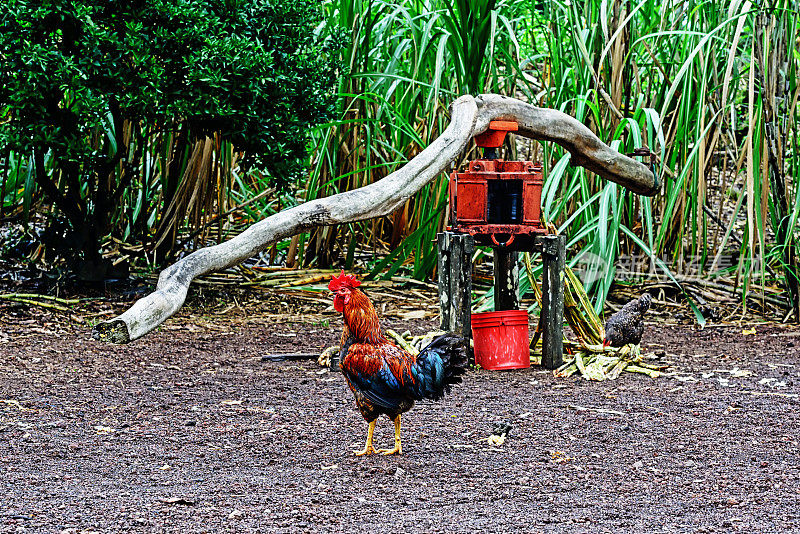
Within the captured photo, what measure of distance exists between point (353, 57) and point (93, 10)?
193 cm

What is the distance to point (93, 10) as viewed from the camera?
509 centimetres

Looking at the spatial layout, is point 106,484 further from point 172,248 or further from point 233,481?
point 172,248

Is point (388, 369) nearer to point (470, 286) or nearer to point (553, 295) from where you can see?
point (470, 286)

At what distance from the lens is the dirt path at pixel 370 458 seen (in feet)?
8.80

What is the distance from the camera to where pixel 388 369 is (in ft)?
10.4

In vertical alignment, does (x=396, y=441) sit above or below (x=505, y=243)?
below

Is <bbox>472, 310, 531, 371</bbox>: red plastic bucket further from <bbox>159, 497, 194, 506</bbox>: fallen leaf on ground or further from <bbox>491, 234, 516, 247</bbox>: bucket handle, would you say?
<bbox>159, 497, 194, 506</bbox>: fallen leaf on ground

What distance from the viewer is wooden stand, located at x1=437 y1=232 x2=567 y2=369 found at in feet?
14.9

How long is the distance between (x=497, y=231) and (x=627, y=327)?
78 cm

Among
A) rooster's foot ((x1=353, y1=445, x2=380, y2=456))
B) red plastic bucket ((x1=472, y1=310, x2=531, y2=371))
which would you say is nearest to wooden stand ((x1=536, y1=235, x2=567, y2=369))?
red plastic bucket ((x1=472, y1=310, x2=531, y2=371))

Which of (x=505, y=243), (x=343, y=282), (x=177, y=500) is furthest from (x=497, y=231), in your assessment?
(x=177, y=500)

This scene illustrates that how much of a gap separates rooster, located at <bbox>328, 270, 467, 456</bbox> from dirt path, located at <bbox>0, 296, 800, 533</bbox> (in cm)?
18

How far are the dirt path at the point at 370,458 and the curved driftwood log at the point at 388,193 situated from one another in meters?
0.54


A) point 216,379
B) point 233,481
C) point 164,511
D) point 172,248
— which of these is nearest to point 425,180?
point 216,379
